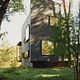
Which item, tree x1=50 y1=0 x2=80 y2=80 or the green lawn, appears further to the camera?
the green lawn

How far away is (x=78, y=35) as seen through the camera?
9.61 m

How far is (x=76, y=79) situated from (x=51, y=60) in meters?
11.5

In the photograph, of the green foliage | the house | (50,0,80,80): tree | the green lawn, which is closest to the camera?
(50,0,80,80): tree

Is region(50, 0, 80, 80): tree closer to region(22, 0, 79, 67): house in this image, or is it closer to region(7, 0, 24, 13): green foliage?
region(7, 0, 24, 13): green foliage

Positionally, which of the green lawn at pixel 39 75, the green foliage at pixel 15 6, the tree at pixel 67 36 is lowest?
the green lawn at pixel 39 75

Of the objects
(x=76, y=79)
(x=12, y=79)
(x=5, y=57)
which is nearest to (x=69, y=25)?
(x=76, y=79)

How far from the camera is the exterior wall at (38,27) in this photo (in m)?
21.2

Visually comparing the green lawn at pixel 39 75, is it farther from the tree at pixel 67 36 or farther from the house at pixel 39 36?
the house at pixel 39 36

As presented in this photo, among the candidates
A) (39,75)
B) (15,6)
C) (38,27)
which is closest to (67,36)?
(39,75)

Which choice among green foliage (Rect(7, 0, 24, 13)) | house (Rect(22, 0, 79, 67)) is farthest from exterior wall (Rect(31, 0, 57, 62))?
green foliage (Rect(7, 0, 24, 13))

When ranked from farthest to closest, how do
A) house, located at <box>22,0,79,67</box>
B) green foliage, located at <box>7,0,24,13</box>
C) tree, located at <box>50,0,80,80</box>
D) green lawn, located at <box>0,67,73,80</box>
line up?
house, located at <box>22,0,79,67</box>, green foliage, located at <box>7,0,24,13</box>, green lawn, located at <box>0,67,73,80</box>, tree, located at <box>50,0,80,80</box>

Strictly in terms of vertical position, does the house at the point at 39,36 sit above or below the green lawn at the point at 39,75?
above

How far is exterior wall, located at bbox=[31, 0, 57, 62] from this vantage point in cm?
2122

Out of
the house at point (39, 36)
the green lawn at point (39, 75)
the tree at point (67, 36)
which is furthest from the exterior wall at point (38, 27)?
the tree at point (67, 36)
